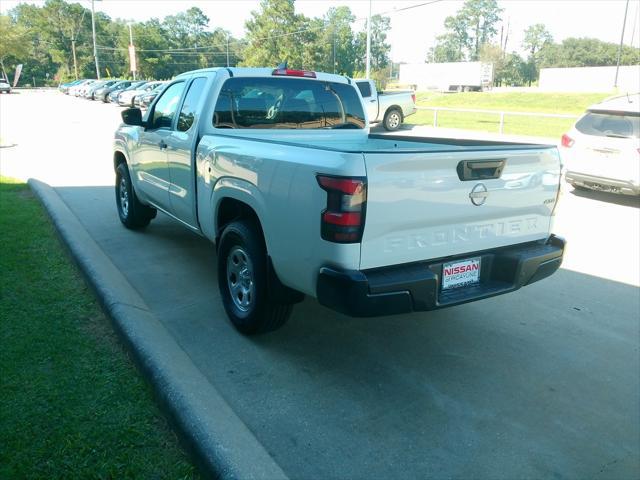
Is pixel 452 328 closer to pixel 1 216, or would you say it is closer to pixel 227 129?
pixel 227 129

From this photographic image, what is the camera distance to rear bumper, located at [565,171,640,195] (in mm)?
8945

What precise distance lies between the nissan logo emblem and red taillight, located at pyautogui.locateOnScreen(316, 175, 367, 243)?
2.72ft

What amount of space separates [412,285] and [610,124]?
24.9 feet

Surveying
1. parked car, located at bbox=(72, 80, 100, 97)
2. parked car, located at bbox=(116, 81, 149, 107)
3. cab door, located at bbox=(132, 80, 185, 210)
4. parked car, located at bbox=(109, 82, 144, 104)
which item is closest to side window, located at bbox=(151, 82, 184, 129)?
cab door, located at bbox=(132, 80, 185, 210)

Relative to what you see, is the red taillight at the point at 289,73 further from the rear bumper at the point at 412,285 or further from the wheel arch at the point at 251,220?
the rear bumper at the point at 412,285

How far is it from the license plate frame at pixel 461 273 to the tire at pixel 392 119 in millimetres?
19184

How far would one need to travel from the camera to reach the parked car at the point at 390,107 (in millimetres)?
21477

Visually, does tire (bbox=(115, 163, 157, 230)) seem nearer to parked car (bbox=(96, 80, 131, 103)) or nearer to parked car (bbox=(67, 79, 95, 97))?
parked car (bbox=(96, 80, 131, 103))

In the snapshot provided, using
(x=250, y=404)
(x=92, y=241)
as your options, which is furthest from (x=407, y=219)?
(x=92, y=241)

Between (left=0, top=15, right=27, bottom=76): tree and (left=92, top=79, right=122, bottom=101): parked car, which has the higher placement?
(left=0, top=15, right=27, bottom=76): tree

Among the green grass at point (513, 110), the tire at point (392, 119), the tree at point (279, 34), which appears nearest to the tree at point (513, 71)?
the tree at point (279, 34)

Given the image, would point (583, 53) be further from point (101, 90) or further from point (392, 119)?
point (392, 119)

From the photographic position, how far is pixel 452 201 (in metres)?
3.53

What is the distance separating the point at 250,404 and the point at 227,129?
256 cm
